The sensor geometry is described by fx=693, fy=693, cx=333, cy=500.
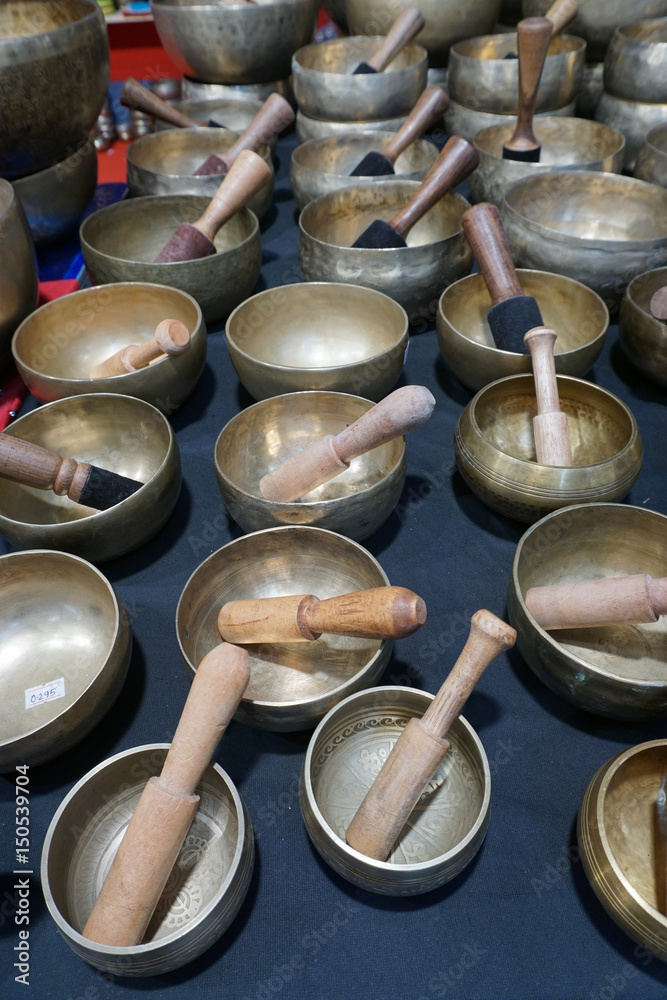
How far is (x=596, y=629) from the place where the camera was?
50.3 inches

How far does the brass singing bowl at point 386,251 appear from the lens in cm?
183

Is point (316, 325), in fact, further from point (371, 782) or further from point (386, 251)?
point (371, 782)

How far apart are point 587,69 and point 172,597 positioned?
9.40 ft

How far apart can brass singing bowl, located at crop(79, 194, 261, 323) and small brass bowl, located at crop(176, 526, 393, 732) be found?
0.92 meters

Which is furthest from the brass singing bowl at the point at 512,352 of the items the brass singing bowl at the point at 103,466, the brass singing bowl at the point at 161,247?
the brass singing bowl at the point at 103,466

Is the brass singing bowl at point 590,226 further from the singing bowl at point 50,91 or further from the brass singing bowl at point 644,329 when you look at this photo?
the singing bowl at point 50,91

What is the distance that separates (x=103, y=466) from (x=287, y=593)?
586 millimetres

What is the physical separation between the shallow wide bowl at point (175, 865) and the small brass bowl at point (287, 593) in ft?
0.49

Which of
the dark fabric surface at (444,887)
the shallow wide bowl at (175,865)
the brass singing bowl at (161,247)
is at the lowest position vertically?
the dark fabric surface at (444,887)

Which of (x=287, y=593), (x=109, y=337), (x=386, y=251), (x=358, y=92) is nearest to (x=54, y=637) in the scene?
(x=287, y=593)

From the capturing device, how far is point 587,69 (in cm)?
292

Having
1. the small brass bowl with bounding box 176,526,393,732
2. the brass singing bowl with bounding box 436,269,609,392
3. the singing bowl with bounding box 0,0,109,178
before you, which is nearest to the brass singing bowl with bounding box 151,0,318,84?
the singing bowl with bounding box 0,0,109,178

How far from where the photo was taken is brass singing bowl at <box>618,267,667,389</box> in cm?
169

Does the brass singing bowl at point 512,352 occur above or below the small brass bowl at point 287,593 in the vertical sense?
above
